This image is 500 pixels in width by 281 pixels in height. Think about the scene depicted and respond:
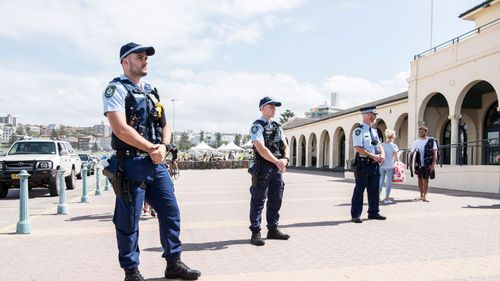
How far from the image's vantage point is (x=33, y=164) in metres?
12.1

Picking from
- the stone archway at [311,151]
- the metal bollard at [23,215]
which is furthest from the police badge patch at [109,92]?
the stone archway at [311,151]

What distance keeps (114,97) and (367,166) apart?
4.90 metres

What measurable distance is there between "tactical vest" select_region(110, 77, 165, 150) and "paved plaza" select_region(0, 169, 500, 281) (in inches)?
53.6

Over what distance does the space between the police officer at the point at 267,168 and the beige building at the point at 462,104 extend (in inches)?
396

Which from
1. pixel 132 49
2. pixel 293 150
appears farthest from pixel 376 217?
pixel 293 150

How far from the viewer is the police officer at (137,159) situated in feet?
11.6

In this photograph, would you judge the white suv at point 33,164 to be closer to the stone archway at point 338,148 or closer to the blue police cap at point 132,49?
the blue police cap at point 132,49

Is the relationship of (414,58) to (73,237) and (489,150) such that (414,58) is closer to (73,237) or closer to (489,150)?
(489,150)

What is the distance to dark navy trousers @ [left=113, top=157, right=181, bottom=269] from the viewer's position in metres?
3.57

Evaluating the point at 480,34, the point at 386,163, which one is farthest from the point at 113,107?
the point at 480,34

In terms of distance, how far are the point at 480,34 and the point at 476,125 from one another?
5754mm

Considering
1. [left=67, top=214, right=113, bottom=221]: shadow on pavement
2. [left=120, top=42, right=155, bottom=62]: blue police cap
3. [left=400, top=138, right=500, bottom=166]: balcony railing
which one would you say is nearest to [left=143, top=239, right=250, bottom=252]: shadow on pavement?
[left=120, top=42, right=155, bottom=62]: blue police cap

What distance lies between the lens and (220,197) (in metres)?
11.8

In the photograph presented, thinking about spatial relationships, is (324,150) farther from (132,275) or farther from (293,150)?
(132,275)
